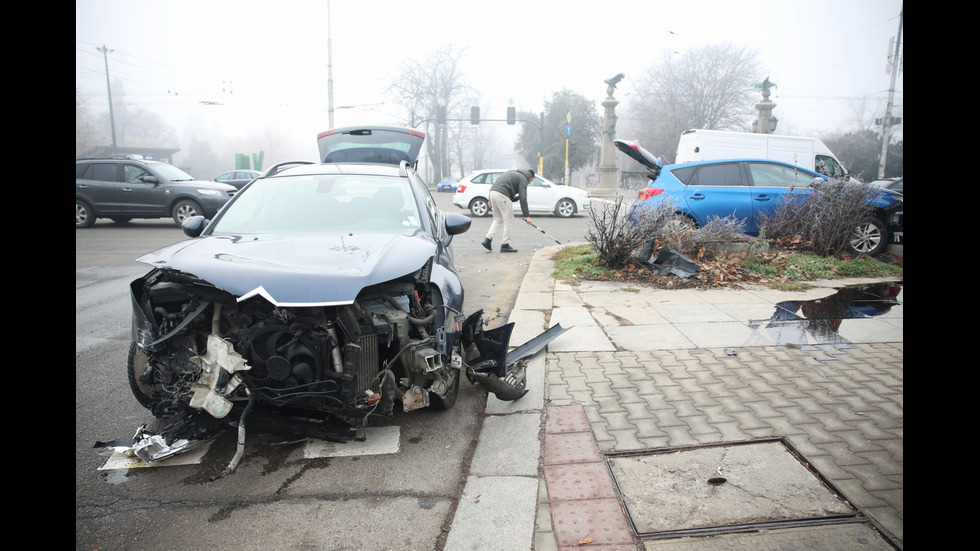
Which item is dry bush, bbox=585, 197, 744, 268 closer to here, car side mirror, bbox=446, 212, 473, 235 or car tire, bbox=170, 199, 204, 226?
car side mirror, bbox=446, 212, 473, 235

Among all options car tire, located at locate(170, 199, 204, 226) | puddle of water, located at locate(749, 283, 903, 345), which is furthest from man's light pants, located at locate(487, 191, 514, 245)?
car tire, located at locate(170, 199, 204, 226)

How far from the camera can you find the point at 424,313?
123 inches

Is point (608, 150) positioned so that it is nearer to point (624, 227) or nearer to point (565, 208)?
point (565, 208)

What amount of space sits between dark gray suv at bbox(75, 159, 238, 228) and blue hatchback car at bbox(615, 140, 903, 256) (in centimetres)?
1126

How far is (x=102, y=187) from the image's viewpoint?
45.4 ft

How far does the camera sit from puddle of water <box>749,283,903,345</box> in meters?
4.76

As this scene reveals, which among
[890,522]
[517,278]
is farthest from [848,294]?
[890,522]

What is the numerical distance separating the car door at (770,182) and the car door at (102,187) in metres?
14.9

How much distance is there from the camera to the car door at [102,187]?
13.8 metres

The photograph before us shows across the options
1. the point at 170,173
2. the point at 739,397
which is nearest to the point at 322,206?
the point at 739,397

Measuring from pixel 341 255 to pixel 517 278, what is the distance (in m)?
5.29
